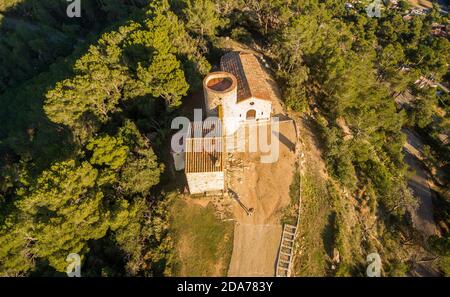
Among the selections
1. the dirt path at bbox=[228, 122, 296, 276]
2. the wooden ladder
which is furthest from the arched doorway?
the wooden ladder

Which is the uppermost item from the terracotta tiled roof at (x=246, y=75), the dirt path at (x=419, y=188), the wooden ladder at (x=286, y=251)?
the terracotta tiled roof at (x=246, y=75)

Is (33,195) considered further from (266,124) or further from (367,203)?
(367,203)

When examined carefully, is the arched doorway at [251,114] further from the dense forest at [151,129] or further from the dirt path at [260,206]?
the dense forest at [151,129]

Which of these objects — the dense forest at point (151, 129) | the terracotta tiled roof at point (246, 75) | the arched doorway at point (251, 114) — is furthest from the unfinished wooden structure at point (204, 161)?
the terracotta tiled roof at point (246, 75)

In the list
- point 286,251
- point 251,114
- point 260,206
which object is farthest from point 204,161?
point 286,251

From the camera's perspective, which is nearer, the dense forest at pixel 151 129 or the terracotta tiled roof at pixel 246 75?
the dense forest at pixel 151 129

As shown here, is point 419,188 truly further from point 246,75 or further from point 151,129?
point 151,129

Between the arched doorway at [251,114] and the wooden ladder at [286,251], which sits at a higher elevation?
the arched doorway at [251,114]
